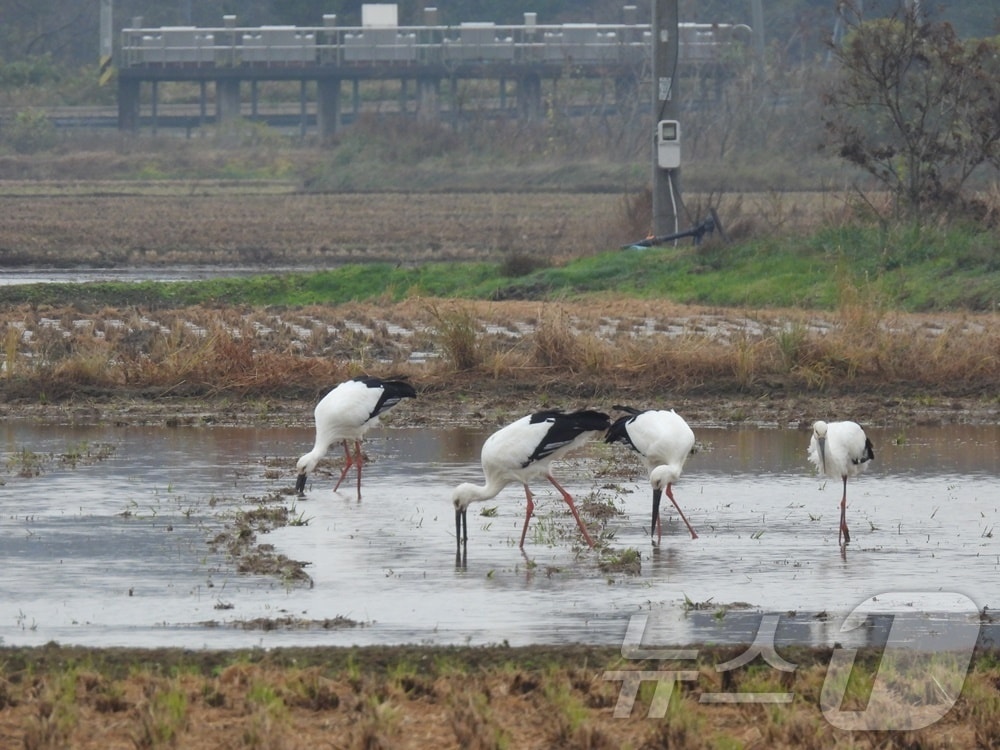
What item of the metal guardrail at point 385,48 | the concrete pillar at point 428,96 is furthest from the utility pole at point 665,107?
the concrete pillar at point 428,96

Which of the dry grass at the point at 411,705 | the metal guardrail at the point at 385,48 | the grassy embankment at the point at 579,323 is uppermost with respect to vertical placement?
the metal guardrail at the point at 385,48

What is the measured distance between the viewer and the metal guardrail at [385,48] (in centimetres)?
7094

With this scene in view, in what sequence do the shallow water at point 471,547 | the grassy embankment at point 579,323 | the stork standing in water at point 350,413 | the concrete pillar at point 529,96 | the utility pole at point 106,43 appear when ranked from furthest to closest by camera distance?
the utility pole at point 106,43 → the concrete pillar at point 529,96 → the grassy embankment at point 579,323 → the stork standing in water at point 350,413 → the shallow water at point 471,547

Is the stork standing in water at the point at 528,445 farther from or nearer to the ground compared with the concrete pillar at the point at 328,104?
nearer to the ground

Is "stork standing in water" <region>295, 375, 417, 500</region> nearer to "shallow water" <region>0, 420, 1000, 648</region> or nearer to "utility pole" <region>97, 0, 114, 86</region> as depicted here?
"shallow water" <region>0, 420, 1000, 648</region>

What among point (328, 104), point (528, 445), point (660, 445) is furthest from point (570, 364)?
point (328, 104)

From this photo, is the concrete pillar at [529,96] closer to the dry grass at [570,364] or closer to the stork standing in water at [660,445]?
the dry grass at [570,364]

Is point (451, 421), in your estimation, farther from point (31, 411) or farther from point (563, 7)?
point (563, 7)

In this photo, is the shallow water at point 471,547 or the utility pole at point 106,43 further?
the utility pole at point 106,43

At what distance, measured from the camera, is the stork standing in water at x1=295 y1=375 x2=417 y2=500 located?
508 inches

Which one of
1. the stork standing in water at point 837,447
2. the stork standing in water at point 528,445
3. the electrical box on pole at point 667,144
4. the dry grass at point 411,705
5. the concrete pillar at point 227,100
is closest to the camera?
the dry grass at point 411,705

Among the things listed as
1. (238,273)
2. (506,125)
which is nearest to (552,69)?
(506,125)

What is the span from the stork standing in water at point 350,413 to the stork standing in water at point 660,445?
2.19 m

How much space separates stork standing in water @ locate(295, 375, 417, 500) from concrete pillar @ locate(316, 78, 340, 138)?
6033cm
